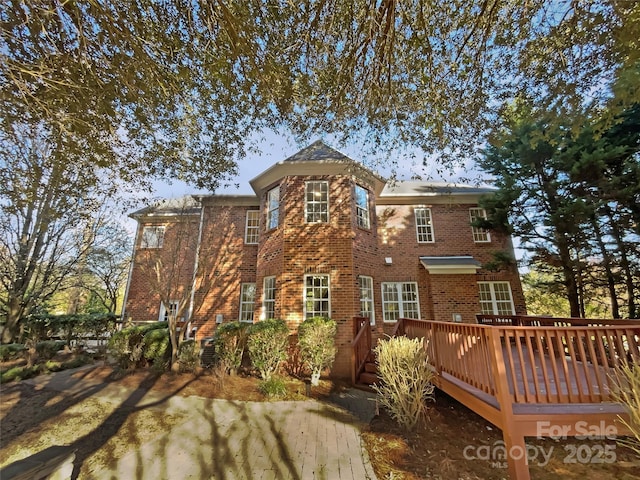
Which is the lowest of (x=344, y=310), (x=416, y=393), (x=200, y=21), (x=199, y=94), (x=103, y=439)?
(x=103, y=439)

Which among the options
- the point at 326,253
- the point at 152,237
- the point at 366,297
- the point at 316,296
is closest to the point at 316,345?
the point at 316,296

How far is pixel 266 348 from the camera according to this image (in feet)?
21.9

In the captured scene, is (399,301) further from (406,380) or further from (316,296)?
(406,380)

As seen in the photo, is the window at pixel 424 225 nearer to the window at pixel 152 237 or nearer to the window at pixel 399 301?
the window at pixel 399 301

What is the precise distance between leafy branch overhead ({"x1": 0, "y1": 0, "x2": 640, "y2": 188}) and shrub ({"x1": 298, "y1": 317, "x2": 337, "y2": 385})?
4.60 m

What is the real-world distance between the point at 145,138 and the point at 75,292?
23656mm

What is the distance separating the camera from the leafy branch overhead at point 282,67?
134 inches

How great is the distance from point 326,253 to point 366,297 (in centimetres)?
206

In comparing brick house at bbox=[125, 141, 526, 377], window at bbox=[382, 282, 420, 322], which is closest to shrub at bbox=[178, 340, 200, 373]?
brick house at bbox=[125, 141, 526, 377]

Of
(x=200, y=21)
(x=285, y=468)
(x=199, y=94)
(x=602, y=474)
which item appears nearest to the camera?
(x=602, y=474)

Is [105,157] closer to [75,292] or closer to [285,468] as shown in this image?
[285,468]

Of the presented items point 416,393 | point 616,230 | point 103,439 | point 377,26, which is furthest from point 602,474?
point 616,230

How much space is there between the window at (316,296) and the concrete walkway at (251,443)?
2815 mm

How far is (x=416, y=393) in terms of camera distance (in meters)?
4.23
